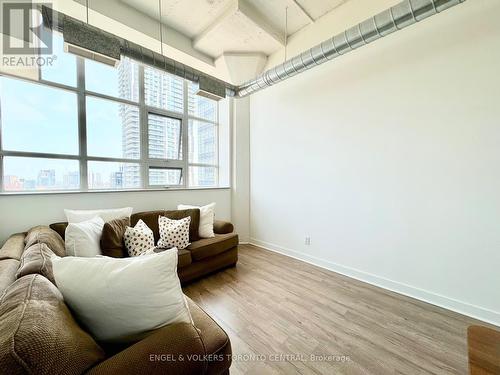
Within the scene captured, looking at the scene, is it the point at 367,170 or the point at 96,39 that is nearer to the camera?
the point at 96,39

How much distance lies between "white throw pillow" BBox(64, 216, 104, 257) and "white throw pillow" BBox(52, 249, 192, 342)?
3.91 feet

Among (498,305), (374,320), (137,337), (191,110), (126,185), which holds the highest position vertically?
(191,110)

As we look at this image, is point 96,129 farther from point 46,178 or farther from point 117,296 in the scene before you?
point 117,296

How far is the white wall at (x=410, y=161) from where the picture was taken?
1913 millimetres

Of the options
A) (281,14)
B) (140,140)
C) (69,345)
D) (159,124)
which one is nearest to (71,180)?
(140,140)

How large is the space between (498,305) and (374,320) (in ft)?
3.58

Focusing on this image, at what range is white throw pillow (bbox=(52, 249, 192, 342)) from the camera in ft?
2.75

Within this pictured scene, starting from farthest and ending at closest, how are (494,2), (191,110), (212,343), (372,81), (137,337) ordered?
(191,110)
(372,81)
(494,2)
(212,343)
(137,337)

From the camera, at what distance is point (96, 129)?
9.63ft

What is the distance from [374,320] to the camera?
1.91 meters

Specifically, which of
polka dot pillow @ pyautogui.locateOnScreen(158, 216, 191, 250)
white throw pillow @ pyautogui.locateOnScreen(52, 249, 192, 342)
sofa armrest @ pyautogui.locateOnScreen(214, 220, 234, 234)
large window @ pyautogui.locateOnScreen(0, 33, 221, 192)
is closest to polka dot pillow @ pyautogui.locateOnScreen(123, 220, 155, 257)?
polka dot pillow @ pyautogui.locateOnScreen(158, 216, 191, 250)

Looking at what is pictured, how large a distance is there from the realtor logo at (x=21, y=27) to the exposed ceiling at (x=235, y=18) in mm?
955

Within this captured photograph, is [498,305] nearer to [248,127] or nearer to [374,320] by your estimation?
[374,320]

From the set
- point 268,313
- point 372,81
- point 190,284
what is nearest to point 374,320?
point 268,313
